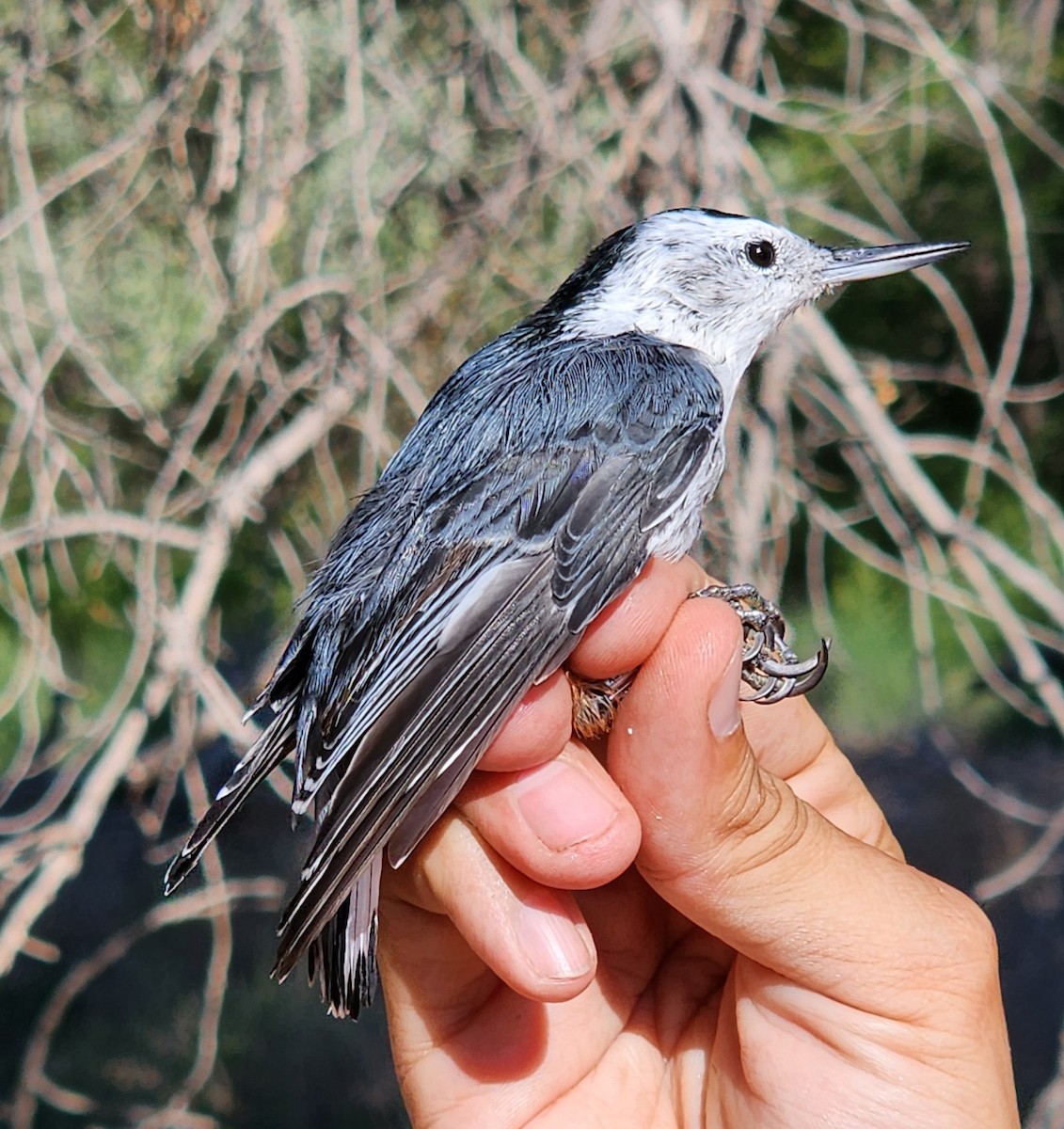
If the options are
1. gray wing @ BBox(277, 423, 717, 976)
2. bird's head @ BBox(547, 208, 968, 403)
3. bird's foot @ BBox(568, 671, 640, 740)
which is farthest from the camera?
bird's head @ BBox(547, 208, 968, 403)

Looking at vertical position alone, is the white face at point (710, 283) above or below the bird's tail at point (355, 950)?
above

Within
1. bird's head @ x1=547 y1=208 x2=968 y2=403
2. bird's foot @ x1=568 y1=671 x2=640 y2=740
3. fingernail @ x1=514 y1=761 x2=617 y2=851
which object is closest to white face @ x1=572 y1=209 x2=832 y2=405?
bird's head @ x1=547 y1=208 x2=968 y2=403

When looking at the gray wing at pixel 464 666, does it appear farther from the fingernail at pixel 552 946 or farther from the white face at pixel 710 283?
the white face at pixel 710 283

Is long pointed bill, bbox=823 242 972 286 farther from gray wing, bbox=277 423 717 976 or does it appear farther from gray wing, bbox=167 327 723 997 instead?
gray wing, bbox=277 423 717 976

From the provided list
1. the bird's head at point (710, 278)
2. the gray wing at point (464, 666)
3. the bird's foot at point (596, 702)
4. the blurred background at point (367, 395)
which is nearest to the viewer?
the gray wing at point (464, 666)

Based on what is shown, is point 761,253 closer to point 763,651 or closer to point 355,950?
point 763,651

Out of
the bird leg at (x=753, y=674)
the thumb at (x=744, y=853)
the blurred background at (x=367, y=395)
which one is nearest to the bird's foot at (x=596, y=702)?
the bird leg at (x=753, y=674)
